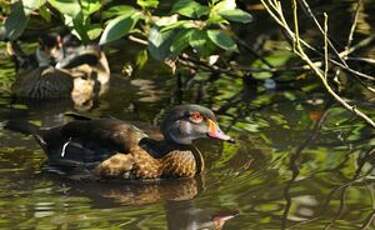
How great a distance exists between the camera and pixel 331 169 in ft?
28.7

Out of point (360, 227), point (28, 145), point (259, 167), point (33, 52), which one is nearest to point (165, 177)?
point (259, 167)

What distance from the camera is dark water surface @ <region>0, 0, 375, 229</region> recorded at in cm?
771

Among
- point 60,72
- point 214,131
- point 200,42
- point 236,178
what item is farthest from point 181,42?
point 60,72

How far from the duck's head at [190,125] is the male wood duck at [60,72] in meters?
2.54

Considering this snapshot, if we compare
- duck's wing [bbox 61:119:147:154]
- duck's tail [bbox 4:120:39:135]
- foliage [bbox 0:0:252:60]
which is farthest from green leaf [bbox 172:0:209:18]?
duck's tail [bbox 4:120:39:135]

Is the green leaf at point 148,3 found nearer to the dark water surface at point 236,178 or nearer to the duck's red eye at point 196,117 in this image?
the duck's red eye at point 196,117

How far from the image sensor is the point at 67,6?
892 centimetres

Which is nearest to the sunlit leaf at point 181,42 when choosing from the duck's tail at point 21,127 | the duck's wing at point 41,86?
the duck's tail at point 21,127

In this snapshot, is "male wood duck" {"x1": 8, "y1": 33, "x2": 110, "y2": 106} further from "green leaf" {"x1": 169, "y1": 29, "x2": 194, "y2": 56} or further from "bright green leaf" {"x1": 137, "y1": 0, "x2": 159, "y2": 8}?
"green leaf" {"x1": 169, "y1": 29, "x2": 194, "y2": 56}

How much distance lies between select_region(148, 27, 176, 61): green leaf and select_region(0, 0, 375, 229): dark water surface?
3.11 ft

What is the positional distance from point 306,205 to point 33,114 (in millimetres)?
4009

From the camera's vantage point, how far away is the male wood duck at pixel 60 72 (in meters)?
12.1

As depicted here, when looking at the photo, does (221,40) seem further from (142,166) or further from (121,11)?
(142,166)

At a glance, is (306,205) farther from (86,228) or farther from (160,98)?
(160,98)
